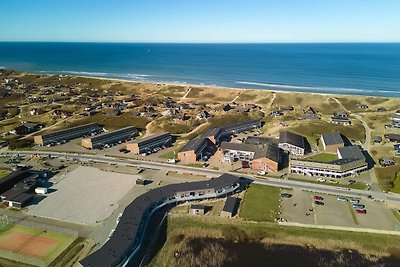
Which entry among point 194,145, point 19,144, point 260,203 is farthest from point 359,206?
point 19,144

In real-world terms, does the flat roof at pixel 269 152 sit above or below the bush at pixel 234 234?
above

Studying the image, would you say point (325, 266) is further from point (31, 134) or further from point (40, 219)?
point (31, 134)

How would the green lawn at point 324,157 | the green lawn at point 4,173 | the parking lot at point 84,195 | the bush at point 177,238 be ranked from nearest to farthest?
1. the bush at point 177,238
2. the parking lot at point 84,195
3. the green lawn at point 4,173
4. the green lawn at point 324,157

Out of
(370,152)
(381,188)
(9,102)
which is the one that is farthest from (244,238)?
(9,102)

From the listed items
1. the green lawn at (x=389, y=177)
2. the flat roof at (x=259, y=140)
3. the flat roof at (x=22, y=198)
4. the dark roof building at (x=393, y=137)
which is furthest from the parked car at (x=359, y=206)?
the flat roof at (x=22, y=198)

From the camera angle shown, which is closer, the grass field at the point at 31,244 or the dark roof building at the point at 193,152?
the grass field at the point at 31,244

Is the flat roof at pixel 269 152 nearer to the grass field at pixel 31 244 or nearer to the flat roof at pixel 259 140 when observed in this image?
the flat roof at pixel 259 140

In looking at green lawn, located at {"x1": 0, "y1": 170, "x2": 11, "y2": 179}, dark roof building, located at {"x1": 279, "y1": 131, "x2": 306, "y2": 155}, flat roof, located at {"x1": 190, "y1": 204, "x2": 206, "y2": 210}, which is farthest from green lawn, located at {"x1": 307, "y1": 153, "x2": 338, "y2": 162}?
green lawn, located at {"x1": 0, "y1": 170, "x2": 11, "y2": 179}
